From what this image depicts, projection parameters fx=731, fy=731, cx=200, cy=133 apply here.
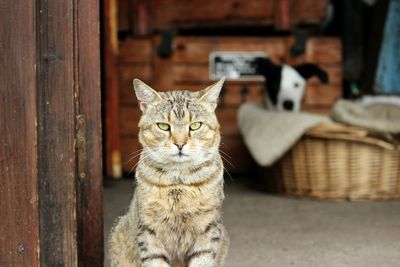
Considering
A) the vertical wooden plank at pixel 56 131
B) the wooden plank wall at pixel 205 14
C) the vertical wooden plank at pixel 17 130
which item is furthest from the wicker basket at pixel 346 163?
the vertical wooden plank at pixel 17 130

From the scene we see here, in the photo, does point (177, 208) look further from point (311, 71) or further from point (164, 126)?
point (311, 71)

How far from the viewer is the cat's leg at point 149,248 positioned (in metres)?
2.41

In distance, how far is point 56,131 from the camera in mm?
2328

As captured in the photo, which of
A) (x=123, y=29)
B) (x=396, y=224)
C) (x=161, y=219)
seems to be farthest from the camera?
(x=123, y=29)

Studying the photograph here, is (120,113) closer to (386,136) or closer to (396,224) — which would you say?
(386,136)

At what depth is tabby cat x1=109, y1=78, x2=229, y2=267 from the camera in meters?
2.42

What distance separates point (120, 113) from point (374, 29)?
2.12 m

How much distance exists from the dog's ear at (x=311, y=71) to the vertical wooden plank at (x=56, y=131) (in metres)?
2.91

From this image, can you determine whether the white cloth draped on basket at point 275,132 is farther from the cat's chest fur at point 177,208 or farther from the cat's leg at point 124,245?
the cat's chest fur at point 177,208

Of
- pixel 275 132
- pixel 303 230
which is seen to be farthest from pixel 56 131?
pixel 275 132

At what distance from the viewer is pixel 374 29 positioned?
577 cm

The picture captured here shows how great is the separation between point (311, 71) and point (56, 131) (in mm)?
3005

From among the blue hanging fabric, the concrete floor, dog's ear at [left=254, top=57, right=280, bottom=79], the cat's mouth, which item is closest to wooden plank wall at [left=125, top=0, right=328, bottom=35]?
dog's ear at [left=254, top=57, right=280, bottom=79]

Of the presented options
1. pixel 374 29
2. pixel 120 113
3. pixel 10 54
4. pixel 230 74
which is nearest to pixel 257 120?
pixel 230 74
